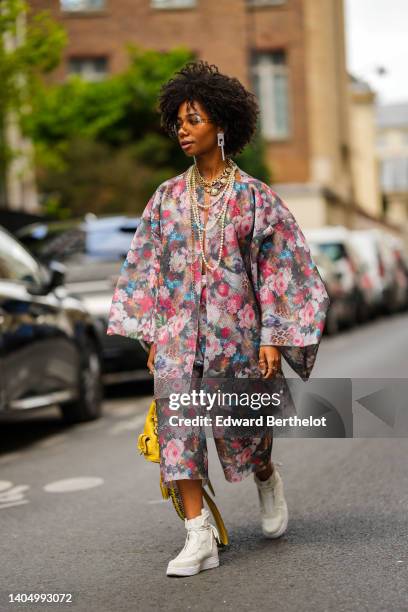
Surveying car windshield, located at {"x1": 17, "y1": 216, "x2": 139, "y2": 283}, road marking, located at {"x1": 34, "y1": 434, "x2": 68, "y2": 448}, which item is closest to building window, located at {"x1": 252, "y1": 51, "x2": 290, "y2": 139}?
car windshield, located at {"x1": 17, "y1": 216, "x2": 139, "y2": 283}

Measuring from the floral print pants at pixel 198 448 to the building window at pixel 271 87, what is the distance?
3521 centimetres

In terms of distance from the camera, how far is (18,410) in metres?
8.67

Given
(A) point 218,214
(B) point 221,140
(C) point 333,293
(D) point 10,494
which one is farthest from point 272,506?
(C) point 333,293

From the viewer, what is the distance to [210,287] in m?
4.95

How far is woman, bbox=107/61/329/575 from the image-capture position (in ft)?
16.1

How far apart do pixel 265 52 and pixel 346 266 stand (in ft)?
61.1

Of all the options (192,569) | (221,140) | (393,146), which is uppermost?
(221,140)

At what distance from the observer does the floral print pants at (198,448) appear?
484cm

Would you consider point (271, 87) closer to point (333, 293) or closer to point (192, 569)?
point (333, 293)

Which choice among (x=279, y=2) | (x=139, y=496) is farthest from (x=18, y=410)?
(x=279, y=2)

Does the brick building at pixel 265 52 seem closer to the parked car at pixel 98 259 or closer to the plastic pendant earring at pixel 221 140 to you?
the parked car at pixel 98 259

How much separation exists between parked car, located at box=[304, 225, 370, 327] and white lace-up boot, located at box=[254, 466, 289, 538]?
1690 centimetres

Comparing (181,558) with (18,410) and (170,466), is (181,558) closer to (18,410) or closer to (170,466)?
(170,466)

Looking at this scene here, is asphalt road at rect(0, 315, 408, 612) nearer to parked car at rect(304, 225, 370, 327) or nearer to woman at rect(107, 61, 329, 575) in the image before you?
woman at rect(107, 61, 329, 575)
